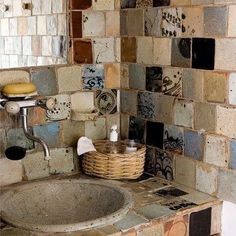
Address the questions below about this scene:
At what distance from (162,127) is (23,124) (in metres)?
0.43

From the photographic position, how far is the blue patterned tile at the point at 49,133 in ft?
4.65

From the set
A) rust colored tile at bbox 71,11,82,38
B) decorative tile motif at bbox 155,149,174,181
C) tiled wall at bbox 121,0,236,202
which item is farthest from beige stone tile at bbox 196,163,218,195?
rust colored tile at bbox 71,11,82,38

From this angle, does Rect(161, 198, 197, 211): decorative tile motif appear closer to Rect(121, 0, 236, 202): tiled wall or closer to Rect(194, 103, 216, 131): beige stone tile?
Rect(121, 0, 236, 202): tiled wall

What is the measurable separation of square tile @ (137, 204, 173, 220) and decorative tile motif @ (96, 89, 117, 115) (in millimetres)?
438

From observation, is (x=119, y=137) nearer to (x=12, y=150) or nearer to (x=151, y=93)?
(x=151, y=93)

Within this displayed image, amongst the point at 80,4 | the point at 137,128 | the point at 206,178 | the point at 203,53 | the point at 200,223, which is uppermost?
the point at 80,4

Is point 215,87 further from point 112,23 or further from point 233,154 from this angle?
point 112,23

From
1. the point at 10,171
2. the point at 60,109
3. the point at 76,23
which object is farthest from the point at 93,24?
the point at 10,171

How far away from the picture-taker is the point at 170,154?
1429 mm

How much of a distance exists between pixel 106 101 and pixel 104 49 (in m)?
0.17

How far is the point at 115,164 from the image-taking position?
139 centimetres

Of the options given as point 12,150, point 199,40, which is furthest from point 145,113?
point 12,150

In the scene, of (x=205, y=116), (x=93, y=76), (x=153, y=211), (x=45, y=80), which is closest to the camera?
(x=153, y=211)

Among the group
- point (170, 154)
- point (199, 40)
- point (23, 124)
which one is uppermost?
point (199, 40)
